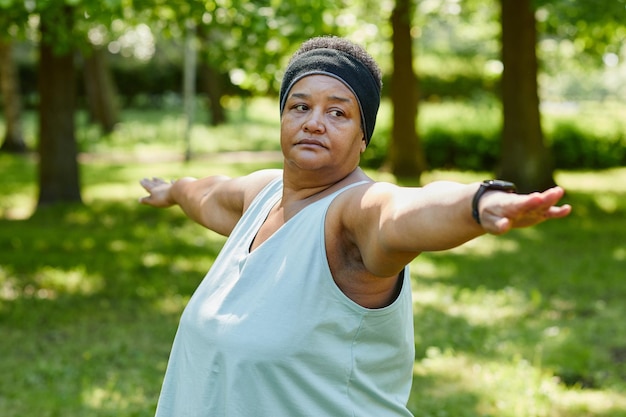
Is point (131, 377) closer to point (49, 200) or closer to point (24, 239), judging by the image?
point (24, 239)

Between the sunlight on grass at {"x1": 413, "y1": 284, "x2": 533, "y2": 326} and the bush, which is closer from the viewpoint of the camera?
the sunlight on grass at {"x1": 413, "y1": 284, "x2": 533, "y2": 326}

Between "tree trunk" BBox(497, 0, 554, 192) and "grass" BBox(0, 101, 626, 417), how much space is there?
1082 millimetres

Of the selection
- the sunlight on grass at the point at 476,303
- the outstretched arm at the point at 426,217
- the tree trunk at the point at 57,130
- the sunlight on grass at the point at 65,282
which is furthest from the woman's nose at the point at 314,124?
the tree trunk at the point at 57,130

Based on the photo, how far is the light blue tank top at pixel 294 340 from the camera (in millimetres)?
2244

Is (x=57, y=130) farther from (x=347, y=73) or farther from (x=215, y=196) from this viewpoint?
(x=347, y=73)

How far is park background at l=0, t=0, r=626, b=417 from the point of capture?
6.01 metres

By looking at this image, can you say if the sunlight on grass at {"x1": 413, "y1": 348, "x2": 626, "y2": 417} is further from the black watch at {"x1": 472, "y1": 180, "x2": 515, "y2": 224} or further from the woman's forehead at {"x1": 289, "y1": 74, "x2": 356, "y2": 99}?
the black watch at {"x1": 472, "y1": 180, "x2": 515, "y2": 224}

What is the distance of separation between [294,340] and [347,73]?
0.71 metres

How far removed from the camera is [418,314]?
7801mm

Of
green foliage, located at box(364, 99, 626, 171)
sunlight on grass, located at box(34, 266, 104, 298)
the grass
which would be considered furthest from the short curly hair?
green foliage, located at box(364, 99, 626, 171)

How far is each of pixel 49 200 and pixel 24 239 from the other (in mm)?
2813

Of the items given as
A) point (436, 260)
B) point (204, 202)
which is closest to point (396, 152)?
point (436, 260)

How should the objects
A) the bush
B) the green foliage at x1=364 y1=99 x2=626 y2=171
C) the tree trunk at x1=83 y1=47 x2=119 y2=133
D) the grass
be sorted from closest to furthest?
1. the grass
2. the green foliage at x1=364 y1=99 x2=626 y2=171
3. the bush
4. the tree trunk at x1=83 y1=47 x2=119 y2=133

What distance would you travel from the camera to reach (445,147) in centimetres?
2083
